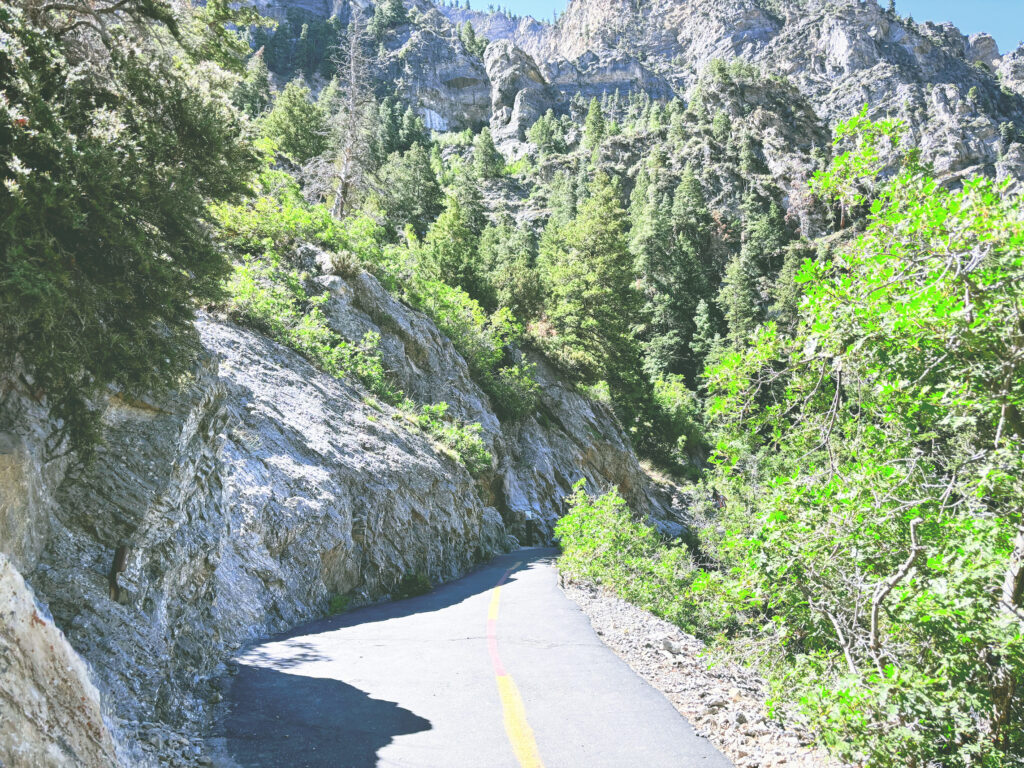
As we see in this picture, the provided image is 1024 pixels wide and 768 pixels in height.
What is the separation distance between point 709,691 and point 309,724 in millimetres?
3491

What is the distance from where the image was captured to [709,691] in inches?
204

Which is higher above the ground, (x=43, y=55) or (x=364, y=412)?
(x=43, y=55)

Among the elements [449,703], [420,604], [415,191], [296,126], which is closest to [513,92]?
[415,191]

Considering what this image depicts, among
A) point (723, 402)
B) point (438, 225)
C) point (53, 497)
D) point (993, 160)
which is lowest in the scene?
point (723, 402)

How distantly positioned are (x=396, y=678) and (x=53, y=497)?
11.1ft

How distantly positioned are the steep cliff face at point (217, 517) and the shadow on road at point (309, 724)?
35cm

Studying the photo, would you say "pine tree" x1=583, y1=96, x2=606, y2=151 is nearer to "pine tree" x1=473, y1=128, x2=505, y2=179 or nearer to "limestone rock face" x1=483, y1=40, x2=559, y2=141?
"pine tree" x1=473, y1=128, x2=505, y2=179

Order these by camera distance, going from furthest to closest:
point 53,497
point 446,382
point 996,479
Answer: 1. point 446,382
2. point 53,497
3. point 996,479

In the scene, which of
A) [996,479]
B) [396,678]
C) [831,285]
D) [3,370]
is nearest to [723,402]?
[831,285]

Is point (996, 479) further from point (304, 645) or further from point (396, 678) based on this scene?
point (304, 645)

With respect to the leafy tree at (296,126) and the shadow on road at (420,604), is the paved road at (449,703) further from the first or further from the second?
→ the leafy tree at (296,126)

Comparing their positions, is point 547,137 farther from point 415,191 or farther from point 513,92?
point 415,191

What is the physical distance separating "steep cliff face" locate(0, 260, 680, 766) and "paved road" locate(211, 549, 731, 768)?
551mm

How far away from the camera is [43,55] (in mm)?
3850
